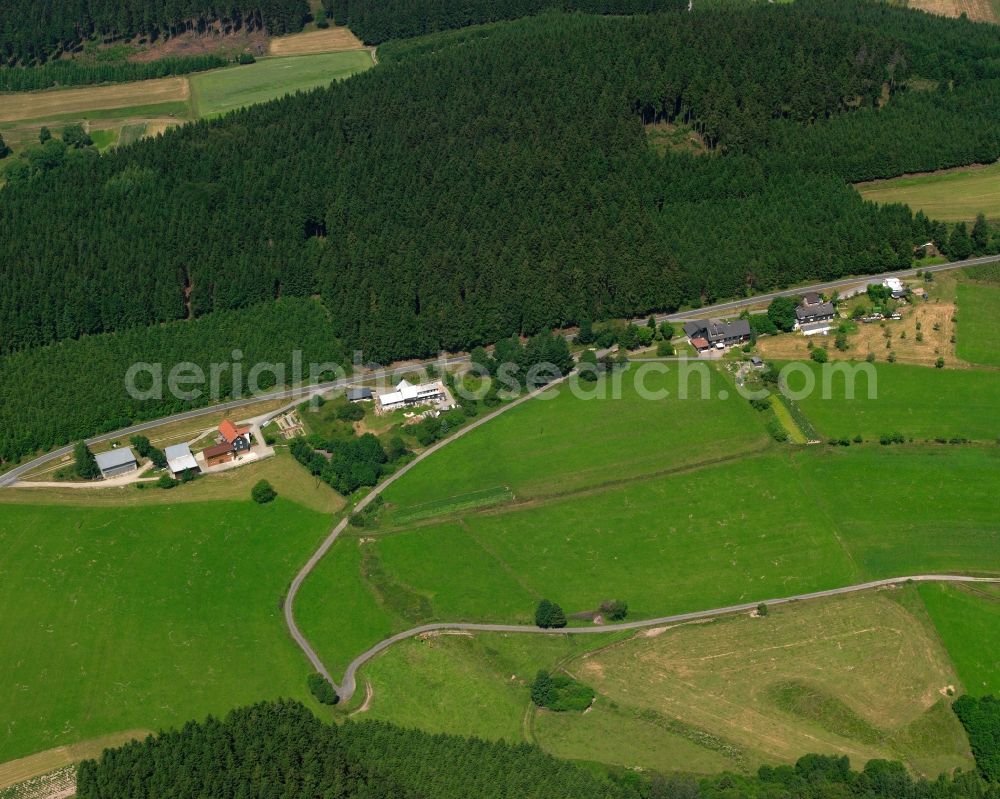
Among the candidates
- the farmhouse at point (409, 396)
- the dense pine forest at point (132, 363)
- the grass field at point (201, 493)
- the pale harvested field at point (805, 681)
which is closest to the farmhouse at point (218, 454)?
the grass field at point (201, 493)

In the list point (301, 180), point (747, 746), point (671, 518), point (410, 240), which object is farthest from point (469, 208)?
point (747, 746)

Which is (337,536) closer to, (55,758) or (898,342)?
(55,758)

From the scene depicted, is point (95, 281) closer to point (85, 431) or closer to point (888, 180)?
point (85, 431)

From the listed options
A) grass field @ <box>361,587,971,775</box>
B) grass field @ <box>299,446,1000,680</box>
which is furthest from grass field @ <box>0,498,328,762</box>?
grass field @ <box>361,587,971,775</box>

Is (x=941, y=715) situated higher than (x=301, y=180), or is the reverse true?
(x=301, y=180)

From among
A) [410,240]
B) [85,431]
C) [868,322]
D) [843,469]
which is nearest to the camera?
[843,469]

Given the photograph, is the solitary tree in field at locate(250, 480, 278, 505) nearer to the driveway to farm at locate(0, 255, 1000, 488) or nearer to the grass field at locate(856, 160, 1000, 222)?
the driveway to farm at locate(0, 255, 1000, 488)

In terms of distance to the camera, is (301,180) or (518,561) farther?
(301,180)
